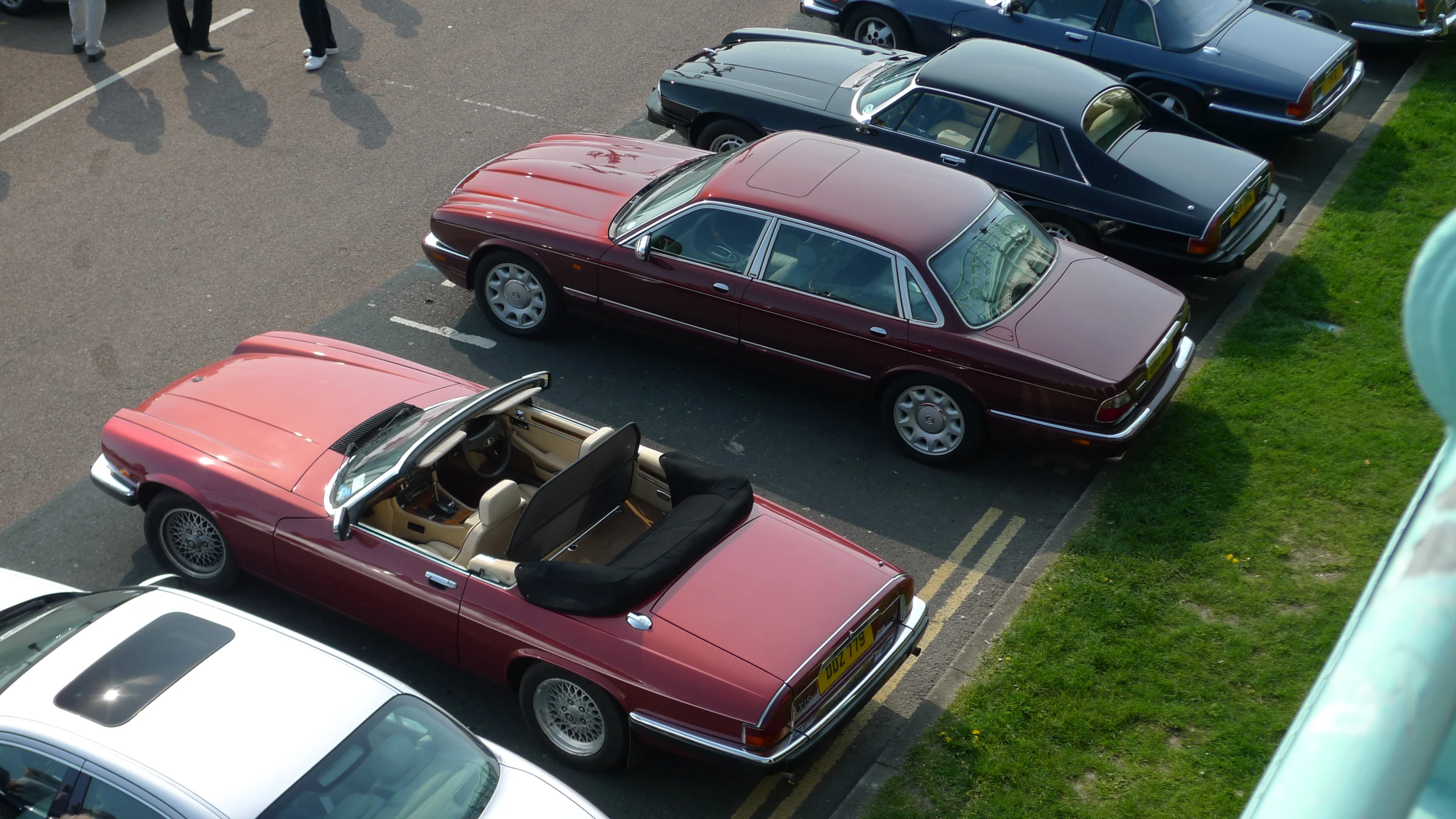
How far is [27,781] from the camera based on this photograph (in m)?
4.46

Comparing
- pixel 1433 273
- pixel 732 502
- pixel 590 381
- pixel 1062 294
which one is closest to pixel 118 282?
pixel 590 381

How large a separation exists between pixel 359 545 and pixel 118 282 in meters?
4.97

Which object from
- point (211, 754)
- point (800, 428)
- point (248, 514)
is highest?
point (211, 754)

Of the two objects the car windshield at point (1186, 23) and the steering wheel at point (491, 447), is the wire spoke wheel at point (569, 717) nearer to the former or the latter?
the steering wheel at point (491, 447)

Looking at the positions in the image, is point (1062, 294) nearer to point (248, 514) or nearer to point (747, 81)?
point (747, 81)

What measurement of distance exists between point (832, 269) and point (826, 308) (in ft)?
0.86

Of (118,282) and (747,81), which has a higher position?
(747,81)

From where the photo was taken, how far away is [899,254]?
7602 mm

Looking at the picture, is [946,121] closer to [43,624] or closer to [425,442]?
[425,442]

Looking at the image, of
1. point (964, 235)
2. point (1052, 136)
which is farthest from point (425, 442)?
point (1052, 136)

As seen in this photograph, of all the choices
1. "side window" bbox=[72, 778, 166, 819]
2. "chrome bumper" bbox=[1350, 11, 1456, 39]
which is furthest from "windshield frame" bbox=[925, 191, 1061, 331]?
"chrome bumper" bbox=[1350, 11, 1456, 39]

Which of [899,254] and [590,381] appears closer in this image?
[899,254]

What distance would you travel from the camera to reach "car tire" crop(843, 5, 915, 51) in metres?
12.1

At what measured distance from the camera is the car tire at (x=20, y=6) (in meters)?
13.9
